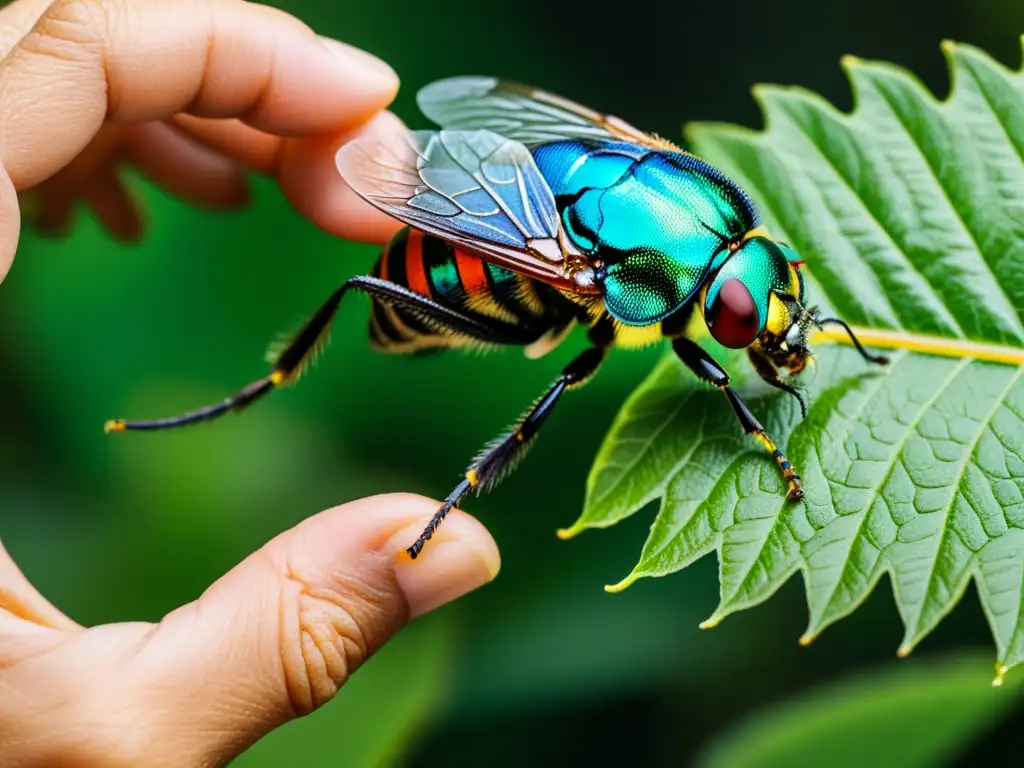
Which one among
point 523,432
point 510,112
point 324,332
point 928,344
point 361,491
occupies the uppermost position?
point 510,112

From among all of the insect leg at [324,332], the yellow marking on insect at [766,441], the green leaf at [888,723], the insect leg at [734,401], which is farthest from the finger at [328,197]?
the green leaf at [888,723]

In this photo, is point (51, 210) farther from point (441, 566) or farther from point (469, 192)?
point (441, 566)

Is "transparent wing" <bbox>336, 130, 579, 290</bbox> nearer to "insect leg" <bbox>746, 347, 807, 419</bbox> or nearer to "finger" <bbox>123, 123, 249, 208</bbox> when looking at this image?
"insect leg" <bbox>746, 347, 807, 419</bbox>

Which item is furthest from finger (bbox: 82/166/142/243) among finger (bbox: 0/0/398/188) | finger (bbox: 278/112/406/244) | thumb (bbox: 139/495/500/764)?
thumb (bbox: 139/495/500/764)

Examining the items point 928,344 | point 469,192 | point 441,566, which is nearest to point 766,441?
point 928,344

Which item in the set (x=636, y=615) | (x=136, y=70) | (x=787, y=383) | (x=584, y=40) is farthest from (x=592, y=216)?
(x=584, y=40)

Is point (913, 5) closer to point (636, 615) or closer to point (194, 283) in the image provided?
point (636, 615)
